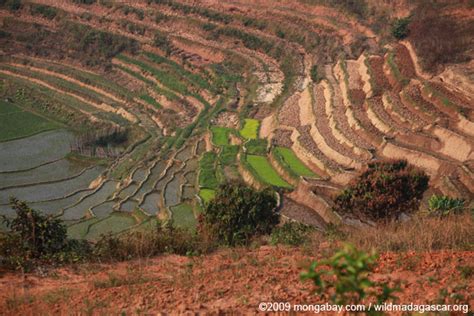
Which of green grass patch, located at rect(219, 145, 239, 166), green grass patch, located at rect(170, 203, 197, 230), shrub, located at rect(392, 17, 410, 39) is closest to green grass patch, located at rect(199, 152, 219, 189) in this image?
green grass patch, located at rect(219, 145, 239, 166)

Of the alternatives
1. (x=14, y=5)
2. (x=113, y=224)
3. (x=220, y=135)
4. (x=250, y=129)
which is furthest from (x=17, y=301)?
(x=14, y=5)

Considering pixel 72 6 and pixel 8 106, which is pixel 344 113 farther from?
pixel 72 6

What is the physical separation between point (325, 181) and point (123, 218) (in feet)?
31.6

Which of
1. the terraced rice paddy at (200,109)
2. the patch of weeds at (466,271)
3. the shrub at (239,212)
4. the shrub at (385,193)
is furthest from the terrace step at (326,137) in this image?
the patch of weeds at (466,271)

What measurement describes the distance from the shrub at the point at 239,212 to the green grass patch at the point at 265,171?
6934 mm

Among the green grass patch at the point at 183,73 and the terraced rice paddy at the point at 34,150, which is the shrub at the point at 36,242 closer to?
the terraced rice paddy at the point at 34,150

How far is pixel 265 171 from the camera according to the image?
1097 inches

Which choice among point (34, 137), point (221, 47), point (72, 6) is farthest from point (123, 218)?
point (72, 6)

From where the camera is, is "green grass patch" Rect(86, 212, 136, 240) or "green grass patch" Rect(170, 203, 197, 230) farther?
"green grass patch" Rect(86, 212, 136, 240)

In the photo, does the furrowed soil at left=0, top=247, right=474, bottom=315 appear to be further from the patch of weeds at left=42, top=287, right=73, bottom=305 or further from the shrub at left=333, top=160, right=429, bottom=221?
the shrub at left=333, top=160, right=429, bottom=221

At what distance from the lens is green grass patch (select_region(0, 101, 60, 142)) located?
42.9m

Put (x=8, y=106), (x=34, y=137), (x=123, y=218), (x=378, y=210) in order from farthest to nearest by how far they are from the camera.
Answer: (x=8, y=106) < (x=34, y=137) < (x=123, y=218) < (x=378, y=210)

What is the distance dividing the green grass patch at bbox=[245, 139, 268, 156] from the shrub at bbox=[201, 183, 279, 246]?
432 inches

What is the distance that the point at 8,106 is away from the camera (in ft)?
155
